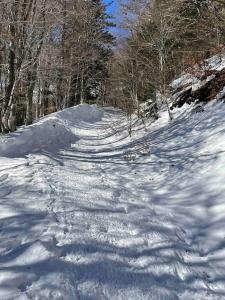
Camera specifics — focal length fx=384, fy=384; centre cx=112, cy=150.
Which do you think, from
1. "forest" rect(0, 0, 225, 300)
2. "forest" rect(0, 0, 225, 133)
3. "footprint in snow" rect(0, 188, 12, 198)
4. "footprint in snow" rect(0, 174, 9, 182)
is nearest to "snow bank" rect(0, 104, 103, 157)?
"forest" rect(0, 0, 225, 300)

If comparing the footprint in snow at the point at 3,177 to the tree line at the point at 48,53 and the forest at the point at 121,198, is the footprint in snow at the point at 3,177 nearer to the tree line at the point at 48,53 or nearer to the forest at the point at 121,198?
the forest at the point at 121,198

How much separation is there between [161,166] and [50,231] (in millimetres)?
4650

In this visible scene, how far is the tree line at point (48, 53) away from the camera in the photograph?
498 inches

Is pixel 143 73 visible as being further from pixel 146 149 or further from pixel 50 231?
pixel 50 231

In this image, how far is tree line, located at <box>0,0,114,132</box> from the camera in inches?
498

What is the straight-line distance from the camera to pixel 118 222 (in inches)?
220

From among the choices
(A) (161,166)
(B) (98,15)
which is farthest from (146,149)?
(B) (98,15)

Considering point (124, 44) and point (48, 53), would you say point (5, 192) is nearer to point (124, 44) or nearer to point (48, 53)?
point (48, 53)

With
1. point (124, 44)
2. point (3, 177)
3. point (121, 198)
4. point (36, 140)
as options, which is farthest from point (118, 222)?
point (124, 44)

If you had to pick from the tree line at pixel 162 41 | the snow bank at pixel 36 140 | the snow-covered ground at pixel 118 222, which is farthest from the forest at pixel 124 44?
the snow-covered ground at pixel 118 222

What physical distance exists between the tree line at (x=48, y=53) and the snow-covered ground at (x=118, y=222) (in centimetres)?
386

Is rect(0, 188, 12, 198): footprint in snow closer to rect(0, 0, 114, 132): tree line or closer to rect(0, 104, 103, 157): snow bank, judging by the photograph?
rect(0, 104, 103, 157): snow bank

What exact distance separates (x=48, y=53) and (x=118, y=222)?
15.5 m

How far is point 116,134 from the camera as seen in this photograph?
1808cm
